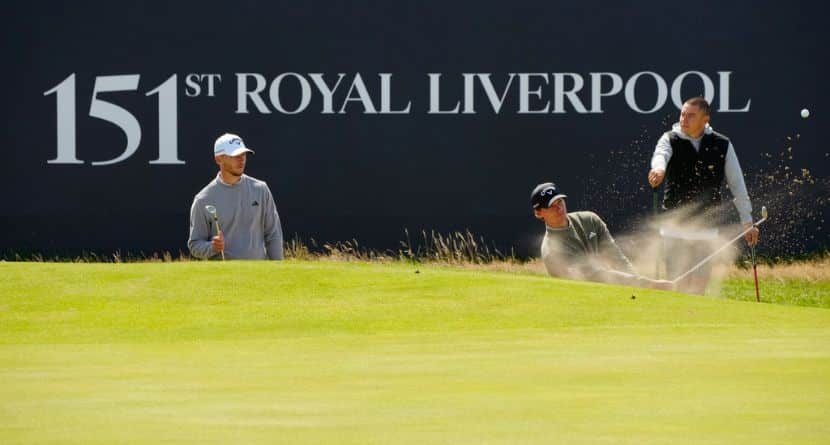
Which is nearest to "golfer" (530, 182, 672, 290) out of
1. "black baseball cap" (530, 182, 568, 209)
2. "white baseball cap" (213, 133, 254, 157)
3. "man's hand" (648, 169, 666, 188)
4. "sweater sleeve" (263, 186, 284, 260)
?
"black baseball cap" (530, 182, 568, 209)

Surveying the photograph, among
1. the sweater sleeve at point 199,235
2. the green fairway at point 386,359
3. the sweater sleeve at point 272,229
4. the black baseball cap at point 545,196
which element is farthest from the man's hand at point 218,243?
the black baseball cap at point 545,196

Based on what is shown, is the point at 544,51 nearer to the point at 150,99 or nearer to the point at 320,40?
the point at 320,40

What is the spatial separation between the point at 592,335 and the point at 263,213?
3315mm

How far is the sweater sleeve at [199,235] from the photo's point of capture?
9.14 meters

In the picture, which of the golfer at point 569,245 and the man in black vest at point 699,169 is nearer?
the golfer at point 569,245

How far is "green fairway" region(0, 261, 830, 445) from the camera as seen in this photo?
12.9 ft

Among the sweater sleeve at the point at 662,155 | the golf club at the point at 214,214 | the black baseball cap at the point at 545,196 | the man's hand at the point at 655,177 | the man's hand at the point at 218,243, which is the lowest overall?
the man's hand at the point at 218,243

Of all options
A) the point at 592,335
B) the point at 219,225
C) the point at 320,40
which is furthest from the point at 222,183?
the point at 320,40

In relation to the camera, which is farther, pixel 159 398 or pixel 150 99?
pixel 150 99

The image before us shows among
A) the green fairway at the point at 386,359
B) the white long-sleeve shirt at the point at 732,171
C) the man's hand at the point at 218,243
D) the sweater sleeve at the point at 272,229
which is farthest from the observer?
the white long-sleeve shirt at the point at 732,171

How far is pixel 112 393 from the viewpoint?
452 centimetres

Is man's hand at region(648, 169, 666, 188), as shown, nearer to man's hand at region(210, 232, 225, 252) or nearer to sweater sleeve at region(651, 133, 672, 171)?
sweater sleeve at region(651, 133, 672, 171)

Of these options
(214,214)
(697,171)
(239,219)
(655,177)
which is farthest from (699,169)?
(214,214)

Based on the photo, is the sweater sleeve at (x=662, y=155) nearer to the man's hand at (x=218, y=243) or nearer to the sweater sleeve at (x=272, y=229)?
the sweater sleeve at (x=272, y=229)
